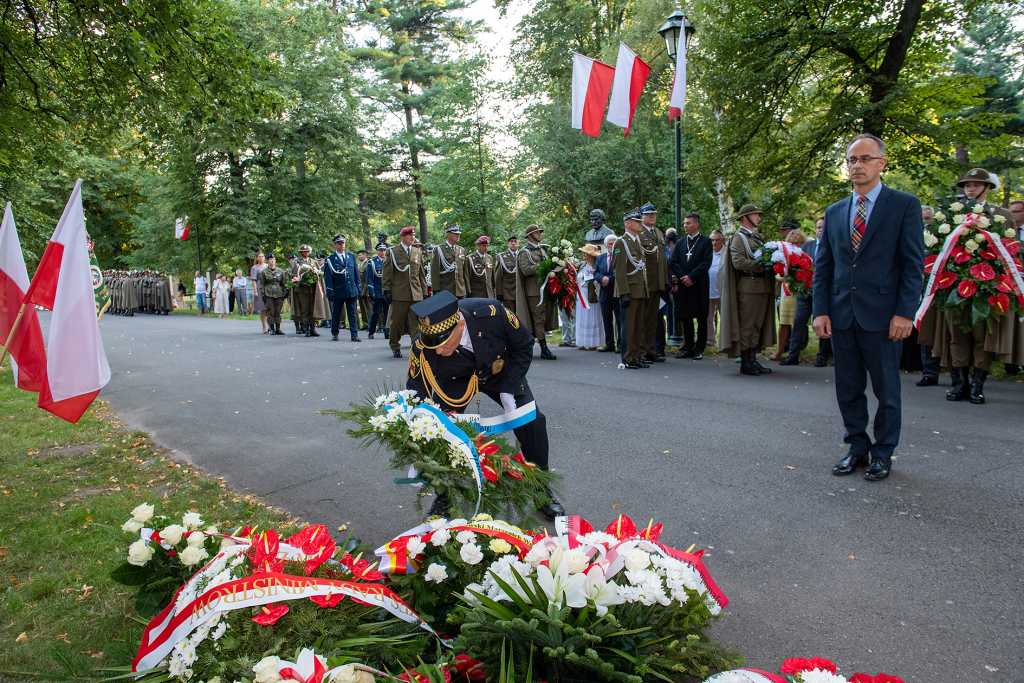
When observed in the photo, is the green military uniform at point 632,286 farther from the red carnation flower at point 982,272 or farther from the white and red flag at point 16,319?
the white and red flag at point 16,319

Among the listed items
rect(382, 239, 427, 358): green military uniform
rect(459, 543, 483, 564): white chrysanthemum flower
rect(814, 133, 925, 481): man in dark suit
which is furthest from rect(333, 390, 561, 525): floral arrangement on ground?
rect(382, 239, 427, 358): green military uniform

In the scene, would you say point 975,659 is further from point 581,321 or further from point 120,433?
point 581,321

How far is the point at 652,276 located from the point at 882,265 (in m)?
5.82

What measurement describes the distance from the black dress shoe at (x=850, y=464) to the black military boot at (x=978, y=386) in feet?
9.77

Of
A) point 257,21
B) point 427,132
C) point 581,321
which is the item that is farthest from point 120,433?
point 427,132

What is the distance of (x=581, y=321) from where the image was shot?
13250 millimetres

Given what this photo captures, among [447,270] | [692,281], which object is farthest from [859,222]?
[447,270]

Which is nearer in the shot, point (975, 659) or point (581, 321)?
point (975, 659)

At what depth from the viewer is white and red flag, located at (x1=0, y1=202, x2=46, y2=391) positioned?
4168 millimetres

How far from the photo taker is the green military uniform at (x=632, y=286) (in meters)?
10.1

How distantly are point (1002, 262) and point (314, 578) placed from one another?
7.55 metres

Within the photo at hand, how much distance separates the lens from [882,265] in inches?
186

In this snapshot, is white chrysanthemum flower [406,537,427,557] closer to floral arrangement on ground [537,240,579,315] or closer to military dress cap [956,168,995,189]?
military dress cap [956,168,995,189]

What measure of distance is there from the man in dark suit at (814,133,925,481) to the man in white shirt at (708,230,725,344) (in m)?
7.26
